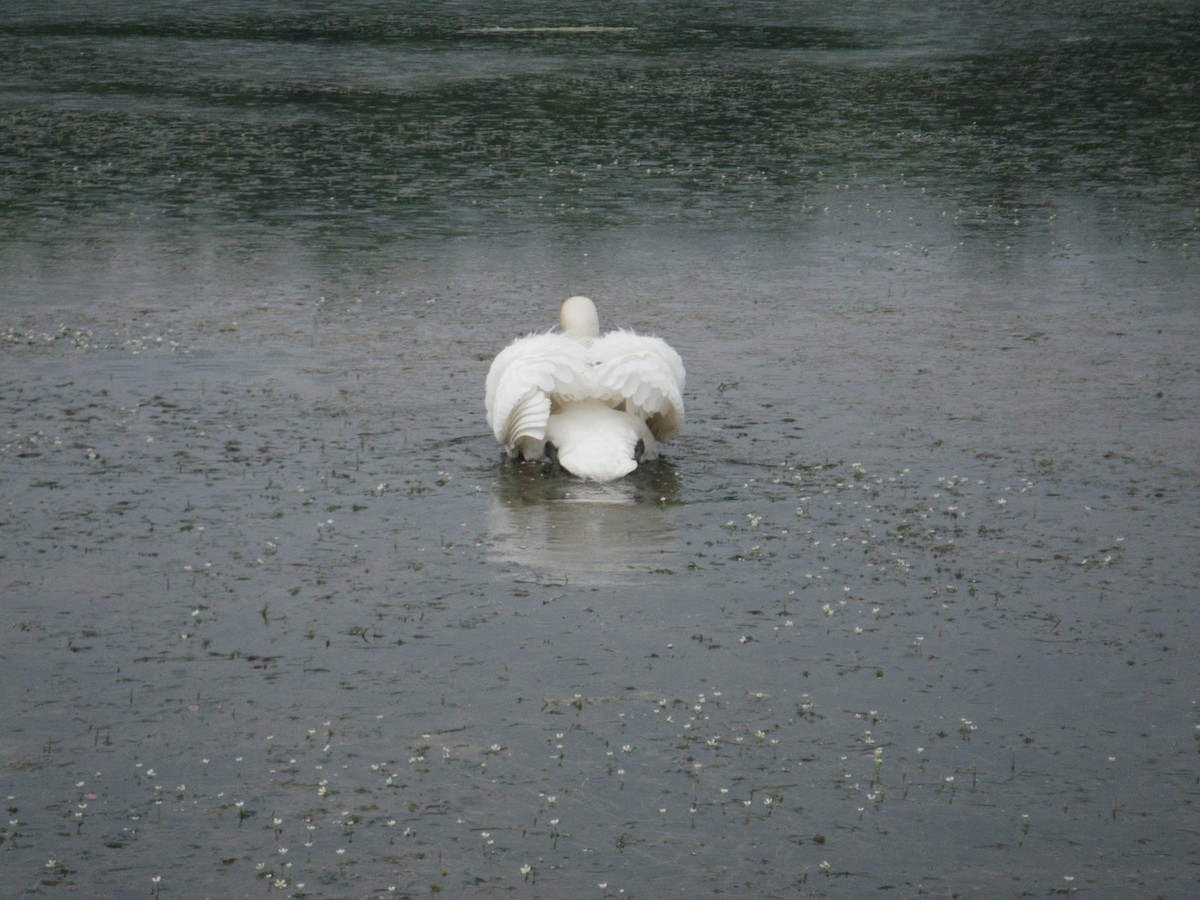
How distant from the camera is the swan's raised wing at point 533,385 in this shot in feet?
42.0

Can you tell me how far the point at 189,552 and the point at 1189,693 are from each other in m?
5.63

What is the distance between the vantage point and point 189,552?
11.6 meters

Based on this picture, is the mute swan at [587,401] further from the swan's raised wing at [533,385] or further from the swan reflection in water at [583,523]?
the swan reflection in water at [583,523]

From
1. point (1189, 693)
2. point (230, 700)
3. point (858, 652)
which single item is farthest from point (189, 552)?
point (1189, 693)

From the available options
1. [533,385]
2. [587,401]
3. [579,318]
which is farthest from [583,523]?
[579,318]

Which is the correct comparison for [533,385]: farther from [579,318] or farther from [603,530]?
[603,530]

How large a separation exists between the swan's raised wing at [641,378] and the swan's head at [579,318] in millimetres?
274

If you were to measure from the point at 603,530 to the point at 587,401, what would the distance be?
4.68ft

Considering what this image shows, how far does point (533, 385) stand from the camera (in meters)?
12.8

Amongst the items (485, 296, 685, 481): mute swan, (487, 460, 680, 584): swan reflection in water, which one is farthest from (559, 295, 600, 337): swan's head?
(487, 460, 680, 584): swan reflection in water

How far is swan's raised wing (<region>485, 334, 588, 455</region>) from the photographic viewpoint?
12.8m

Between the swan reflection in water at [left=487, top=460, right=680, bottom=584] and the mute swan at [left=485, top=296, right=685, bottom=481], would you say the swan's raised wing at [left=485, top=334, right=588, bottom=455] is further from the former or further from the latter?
the swan reflection in water at [left=487, top=460, right=680, bottom=584]

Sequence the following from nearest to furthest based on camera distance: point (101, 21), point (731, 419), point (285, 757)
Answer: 1. point (285, 757)
2. point (731, 419)
3. point (101, 21)

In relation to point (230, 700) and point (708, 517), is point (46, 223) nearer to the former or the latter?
point (708, 517)
